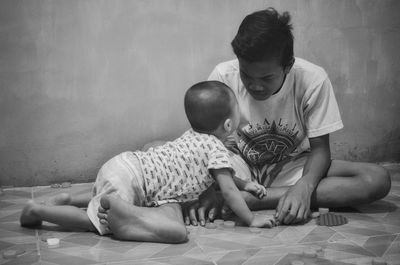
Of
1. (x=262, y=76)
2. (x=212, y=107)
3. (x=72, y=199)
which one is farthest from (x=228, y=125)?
(x=72, y=199)

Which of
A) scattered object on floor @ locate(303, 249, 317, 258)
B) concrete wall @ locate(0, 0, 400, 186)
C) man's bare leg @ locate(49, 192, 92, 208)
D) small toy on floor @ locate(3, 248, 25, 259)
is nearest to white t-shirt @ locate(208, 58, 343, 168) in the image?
concrete wall @ locate(0, 0, 400, 186)

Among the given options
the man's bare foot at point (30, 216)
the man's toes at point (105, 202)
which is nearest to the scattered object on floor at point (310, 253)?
the man's toes at point (105, 202)

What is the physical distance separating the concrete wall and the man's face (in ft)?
2.76

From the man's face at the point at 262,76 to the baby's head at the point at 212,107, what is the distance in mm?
103

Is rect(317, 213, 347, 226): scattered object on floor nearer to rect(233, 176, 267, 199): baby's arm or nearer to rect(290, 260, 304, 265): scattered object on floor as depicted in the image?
rect(233, 176, 267, 199): baby's arm

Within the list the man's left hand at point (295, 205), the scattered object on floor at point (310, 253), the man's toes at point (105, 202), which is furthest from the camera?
the man's left hand at point (295, 205)

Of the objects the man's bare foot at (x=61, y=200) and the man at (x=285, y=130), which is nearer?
the man at (x=285, y=130)

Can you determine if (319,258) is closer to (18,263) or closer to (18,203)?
(18,263)

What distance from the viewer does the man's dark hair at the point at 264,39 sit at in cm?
223

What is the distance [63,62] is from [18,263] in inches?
54.0

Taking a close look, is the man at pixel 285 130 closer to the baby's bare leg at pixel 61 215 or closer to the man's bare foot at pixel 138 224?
the man's bare foot at pixel 138 224

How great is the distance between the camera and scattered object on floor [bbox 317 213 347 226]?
233 centimetres

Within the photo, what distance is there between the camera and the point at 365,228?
229cm

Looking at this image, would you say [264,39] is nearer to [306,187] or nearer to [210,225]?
[306,187]
